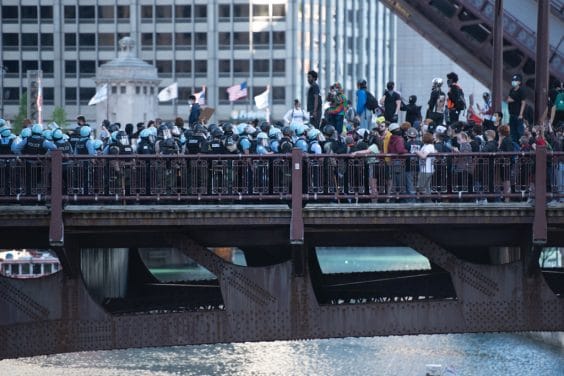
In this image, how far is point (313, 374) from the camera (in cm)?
6088

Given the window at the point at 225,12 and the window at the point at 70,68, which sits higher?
the window at the point at 225,12

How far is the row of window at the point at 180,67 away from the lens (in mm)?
157250

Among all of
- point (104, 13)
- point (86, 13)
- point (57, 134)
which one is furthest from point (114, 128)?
point (86, 13)

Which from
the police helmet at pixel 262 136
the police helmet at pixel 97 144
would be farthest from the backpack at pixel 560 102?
the police helmet at pixel 97 144

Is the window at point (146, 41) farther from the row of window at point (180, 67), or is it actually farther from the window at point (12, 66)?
the window at point (12, 66)

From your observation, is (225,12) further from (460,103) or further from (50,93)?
(460,103)

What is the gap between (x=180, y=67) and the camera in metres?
158

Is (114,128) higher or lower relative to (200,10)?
lower

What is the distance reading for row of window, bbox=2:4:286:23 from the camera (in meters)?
157

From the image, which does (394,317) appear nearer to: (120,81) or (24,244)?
(24,244)

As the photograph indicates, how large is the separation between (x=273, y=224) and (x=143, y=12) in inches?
5152

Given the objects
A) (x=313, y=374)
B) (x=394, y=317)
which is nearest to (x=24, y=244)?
(x=394, y=317)

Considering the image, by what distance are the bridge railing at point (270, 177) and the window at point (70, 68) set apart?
430 feet

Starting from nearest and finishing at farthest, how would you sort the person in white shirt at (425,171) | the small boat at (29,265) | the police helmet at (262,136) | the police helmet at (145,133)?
the person in white shirt at (425,171) → the police helmet at (262,136) → the police helmet at (145,133) → the small boat at (29,265)
